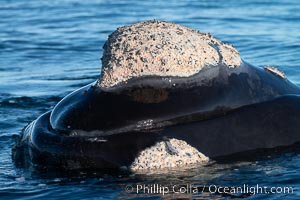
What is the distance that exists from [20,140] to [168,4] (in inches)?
531

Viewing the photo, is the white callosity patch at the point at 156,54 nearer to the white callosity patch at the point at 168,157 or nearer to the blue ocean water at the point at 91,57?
the white callosity patch at the point at 168,157

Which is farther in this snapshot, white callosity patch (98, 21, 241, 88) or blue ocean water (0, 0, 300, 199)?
white callosity patch (98, 21, 241, 88)

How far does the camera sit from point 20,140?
6.41m

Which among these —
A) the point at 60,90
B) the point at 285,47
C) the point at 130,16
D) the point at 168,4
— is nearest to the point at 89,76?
the point at 60,90

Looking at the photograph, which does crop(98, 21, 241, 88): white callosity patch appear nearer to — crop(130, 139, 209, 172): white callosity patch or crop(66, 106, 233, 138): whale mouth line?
crop(66, 106, 233, 138): whale mouth line

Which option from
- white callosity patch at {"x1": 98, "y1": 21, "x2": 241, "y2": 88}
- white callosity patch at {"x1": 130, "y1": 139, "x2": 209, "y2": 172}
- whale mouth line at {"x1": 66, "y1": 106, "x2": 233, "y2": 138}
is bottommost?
white callosity patch at {"x1": 130, "y1": 139, "x2": 209, "y2": 172}

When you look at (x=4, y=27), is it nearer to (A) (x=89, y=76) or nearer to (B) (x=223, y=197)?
(A) (x=89, y=76)

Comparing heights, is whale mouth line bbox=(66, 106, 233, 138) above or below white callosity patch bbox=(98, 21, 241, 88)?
below

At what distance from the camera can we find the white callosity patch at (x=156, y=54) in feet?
18.9

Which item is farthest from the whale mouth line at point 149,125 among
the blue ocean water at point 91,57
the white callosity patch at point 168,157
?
the blue ocean water at point 91,57

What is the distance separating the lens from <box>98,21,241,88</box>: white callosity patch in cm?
577

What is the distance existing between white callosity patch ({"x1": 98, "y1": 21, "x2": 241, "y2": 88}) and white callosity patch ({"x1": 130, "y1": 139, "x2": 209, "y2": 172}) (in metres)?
0.49

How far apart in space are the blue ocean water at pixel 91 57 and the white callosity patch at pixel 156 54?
0.71 m

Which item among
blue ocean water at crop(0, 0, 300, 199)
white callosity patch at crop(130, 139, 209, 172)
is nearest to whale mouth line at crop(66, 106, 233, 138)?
white callosity patch at crop(130, 139, 209, 172)
